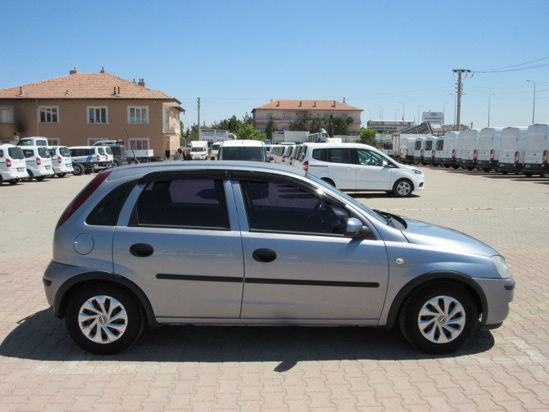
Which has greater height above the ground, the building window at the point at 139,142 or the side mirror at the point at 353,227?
the building window at the point at 139,142

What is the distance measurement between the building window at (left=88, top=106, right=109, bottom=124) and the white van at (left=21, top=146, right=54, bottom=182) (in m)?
24.1

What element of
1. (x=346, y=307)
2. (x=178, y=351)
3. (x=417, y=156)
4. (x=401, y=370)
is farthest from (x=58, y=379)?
(x=417, y=156)

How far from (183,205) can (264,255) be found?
812mm

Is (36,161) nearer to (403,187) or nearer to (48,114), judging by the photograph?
(403,187)

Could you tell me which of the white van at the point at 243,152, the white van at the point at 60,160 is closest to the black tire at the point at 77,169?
the white van at the point at 60,160

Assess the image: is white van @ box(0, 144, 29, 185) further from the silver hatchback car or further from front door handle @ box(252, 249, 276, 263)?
front door handle @ box(252, 249, 276, 263)

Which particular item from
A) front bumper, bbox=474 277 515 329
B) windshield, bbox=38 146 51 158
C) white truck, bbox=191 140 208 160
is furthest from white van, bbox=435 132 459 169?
front bumper, bbox=474 277 515 329

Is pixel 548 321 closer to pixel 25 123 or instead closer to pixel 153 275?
pixel 153 275

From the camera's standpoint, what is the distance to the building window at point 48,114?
5003 cm

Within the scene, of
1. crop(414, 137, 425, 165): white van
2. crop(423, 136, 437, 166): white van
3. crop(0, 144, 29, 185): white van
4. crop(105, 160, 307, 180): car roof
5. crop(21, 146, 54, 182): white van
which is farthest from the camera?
crop(414, 137, 425, 165): white van

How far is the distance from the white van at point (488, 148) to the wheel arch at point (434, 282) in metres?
30.4

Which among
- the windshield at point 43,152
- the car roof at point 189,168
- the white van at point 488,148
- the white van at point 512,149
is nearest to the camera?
the car roof at point 189,168

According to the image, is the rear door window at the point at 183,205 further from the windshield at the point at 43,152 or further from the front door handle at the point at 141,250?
the windshield at the point at 43,152

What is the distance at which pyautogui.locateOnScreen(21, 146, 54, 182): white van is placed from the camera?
1038 inches
